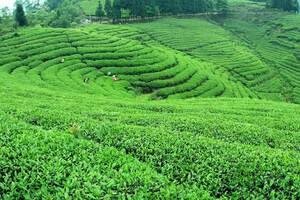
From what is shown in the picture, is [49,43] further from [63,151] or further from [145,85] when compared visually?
[63,151]

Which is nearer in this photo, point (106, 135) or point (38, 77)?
point (106, 135)

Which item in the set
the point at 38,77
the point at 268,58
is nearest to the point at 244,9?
the point at 268,58

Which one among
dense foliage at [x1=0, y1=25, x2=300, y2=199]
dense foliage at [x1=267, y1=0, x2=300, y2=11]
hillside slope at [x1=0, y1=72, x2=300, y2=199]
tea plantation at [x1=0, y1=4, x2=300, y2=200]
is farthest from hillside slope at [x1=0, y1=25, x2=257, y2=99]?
dense foliage at [x1=267, y1=0, x2=300, y2=11]

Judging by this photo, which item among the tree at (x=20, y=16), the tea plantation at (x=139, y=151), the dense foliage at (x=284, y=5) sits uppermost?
the dense foliage at (x=284, y=5)

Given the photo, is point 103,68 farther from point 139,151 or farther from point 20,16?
point 20,16

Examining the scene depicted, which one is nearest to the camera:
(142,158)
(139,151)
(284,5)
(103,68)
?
(142,158)

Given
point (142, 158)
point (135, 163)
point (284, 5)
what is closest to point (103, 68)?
point (142, 158)

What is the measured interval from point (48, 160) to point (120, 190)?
2.48 metres

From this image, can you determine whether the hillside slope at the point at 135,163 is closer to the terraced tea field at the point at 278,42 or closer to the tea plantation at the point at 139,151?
the tea plantation at the point at 139,151

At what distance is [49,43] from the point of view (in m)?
39.0

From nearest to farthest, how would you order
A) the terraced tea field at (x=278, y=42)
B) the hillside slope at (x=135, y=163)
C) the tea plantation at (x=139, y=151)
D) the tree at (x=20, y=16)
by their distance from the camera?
the hillside slope at (x=135, y=163) < the tea plantation at (x=139, y=151) < the terraced tea field at (x=278, y=42) < the tree at (x=20, y=16)

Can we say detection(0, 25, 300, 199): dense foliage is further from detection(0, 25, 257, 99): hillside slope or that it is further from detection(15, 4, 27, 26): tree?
detection(15, 4, 27, 26): tree

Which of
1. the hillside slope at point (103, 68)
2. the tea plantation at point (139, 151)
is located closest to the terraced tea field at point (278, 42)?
the hillside slope at point (103, 68)

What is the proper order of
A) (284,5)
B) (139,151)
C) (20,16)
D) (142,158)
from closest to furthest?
(142,158)
(139,151)
(20,16)
(284,5)
